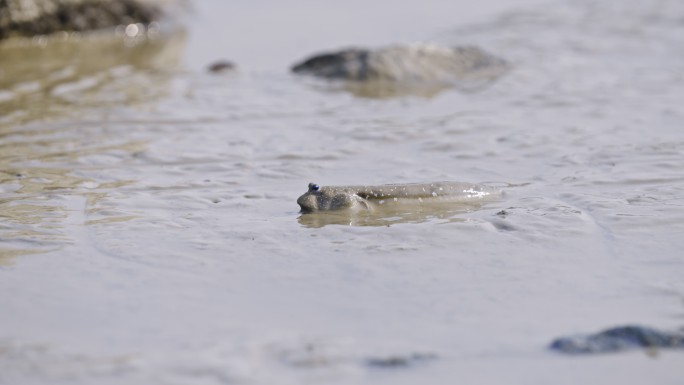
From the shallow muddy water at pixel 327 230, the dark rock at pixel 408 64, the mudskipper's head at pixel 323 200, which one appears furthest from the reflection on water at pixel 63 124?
the dark rock at pixel 408 64

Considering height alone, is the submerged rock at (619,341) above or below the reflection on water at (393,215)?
below

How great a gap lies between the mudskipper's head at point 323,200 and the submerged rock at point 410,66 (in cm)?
357

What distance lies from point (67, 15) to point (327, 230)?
7.16m

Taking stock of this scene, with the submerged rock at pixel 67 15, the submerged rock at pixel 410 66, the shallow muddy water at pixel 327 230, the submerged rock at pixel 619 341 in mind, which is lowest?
the submerged rock at pixel 619 341

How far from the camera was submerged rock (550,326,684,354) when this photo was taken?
112 inches

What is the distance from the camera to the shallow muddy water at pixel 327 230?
287cm

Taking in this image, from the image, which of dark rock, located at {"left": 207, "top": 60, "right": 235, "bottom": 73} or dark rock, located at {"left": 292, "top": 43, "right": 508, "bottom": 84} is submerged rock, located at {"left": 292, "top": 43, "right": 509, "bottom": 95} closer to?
dark rock, located at {"left": 292, "top": 43, "right": 508, "bottom": 84}

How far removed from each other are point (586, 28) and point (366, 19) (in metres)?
2.70

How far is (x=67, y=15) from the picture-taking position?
33.7ft

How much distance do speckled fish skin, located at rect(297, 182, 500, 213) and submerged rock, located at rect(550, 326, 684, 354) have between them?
165 cm

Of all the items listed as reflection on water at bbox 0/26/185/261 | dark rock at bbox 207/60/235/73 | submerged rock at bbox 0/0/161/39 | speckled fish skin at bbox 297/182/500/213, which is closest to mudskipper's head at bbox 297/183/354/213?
speckled fish skin at bbox 297/182/500/213

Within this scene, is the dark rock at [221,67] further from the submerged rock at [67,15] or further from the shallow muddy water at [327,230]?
the submerged rock at [67,15]

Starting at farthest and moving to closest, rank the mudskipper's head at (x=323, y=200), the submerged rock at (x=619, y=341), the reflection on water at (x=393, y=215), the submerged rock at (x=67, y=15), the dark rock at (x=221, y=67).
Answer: the submerged rock at (x=67, y=15), the dark rock at (x=221, y=67), the mudskipper's head at (x=323, y=200), the reflection on water at (x=393, y=215), the submerged rock at (x=619, y=341)

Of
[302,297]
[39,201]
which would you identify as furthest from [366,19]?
[302,297]
